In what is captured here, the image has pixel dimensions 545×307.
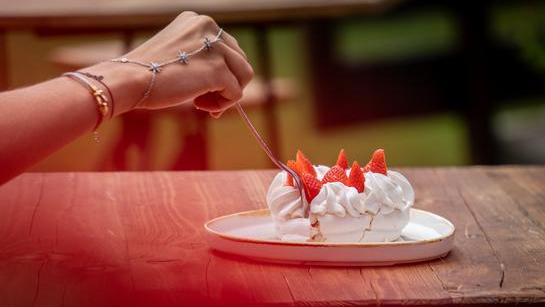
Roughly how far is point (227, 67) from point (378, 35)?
5982mm

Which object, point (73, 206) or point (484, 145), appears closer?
point (73, 206)

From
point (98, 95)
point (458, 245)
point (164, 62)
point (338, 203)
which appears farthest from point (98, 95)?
point (458, 245)

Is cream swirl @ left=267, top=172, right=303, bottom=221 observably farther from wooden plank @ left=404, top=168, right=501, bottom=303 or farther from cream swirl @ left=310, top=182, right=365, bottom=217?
wooden plank @ left=404, top=168, right=501, bottom=303

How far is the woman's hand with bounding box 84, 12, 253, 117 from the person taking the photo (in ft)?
5.23

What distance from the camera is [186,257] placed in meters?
1.52

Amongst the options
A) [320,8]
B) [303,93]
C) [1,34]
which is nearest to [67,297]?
[320,8]

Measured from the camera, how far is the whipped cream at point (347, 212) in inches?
58.7

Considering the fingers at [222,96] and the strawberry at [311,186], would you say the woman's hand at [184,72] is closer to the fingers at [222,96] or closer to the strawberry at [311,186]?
the fingers at [222,96]

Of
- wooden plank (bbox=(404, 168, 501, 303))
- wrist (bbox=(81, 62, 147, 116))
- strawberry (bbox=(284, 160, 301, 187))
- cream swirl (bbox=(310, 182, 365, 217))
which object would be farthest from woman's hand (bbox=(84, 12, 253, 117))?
wooden plank (bbox=(404, 168, 501, 303))

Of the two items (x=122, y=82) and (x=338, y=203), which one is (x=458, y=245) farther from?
(x=122, y=82)

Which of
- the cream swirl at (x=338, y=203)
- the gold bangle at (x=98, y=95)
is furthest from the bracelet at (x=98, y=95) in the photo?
the cream swirl at (x=338, y=203)

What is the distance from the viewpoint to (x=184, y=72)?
1.65 metres

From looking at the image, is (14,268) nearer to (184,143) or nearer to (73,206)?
(73,206)

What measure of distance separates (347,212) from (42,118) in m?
0.43
